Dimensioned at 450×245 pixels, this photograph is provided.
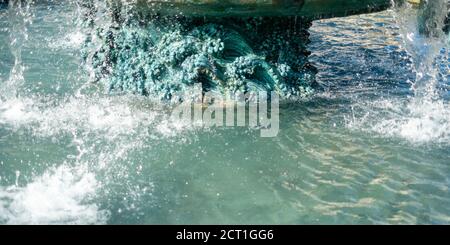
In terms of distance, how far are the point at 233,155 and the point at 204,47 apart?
1498 mm

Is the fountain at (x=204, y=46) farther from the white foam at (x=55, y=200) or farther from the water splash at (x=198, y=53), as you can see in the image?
the white foam at (x=55, y=200)

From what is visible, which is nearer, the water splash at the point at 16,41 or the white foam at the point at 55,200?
the white foam at the point at 55,200

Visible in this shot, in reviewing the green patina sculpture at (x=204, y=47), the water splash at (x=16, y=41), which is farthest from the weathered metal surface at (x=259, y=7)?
the water splash at (x=16, y=41)

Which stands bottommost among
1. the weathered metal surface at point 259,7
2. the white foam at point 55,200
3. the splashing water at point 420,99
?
the white foam at point 55,200

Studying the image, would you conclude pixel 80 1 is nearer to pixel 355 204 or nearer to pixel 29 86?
pixel 29 86

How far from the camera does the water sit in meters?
4.20

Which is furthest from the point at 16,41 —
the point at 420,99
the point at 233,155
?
the point at 420,99

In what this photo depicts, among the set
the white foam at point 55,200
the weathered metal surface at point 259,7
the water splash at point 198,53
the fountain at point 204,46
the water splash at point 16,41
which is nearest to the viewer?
the white foam at point 55,200

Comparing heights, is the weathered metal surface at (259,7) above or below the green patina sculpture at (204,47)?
above

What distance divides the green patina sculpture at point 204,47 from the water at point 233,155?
30 centimetres

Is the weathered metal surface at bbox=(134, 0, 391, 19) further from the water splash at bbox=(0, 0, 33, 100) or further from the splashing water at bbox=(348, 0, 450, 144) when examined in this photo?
the water splash at bbox=(0, 0, 33, 100)

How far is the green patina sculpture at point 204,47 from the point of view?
18.8ft

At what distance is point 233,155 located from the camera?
5.06m

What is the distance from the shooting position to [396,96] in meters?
6.38
